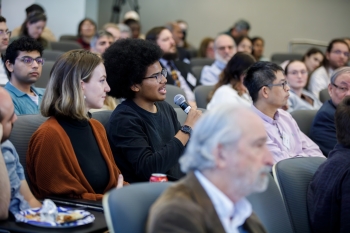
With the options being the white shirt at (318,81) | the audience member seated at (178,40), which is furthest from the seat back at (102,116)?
the audience member seated at (178,40)

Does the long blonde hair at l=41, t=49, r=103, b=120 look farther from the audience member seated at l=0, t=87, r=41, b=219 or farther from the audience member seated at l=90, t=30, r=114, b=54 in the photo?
the audience member seated at l=90, t=30, r=114, b=54

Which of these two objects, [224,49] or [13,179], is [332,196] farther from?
[224,49]

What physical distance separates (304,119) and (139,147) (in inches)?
64.3

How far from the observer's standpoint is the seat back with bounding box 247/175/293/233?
214cm

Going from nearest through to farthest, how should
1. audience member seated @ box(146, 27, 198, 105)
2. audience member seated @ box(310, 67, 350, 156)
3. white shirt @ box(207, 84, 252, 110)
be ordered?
1. audience member seated @ box(310, 67, 350, 156)
2. white shirt @ box(207, 84, 252, 110)
3. audience member seated @ box(146, 27, 198, 105)

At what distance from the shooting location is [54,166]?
2.47 m

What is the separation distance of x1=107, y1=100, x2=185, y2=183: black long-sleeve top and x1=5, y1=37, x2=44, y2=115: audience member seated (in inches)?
32.4

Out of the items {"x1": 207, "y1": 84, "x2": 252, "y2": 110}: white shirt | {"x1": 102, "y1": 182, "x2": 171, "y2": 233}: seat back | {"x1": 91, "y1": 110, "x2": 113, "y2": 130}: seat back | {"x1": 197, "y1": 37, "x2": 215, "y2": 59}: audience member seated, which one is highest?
{"x1": 102, "y1": 182, "x2": 171, "y2": 233}: seat back

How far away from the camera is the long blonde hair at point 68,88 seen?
2.61 meters

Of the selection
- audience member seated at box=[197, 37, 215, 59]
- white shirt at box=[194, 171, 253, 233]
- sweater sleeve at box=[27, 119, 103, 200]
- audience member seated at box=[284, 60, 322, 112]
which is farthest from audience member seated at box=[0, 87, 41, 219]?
audience member seated at box=[197, 37, 215, 59]

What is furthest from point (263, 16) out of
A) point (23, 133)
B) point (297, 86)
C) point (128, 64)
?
point (23, 133)

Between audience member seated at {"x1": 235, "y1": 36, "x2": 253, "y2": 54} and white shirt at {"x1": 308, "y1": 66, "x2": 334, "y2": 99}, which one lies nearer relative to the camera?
white shirt at {"x1": 308, "y1": 66, "x2": 334, "y2": 99}

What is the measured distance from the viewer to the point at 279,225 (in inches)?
86.9

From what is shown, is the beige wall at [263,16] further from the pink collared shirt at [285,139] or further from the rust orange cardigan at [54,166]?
the rust orange cardigan at [54,166]
